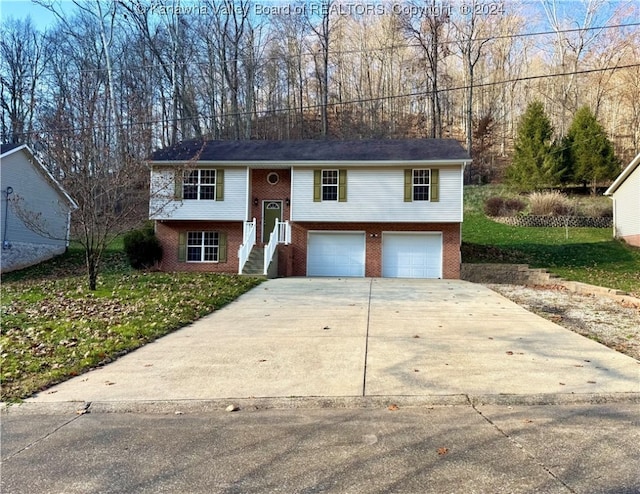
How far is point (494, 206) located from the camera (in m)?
28.4

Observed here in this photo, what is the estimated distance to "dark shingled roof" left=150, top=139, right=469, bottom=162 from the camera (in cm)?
1955

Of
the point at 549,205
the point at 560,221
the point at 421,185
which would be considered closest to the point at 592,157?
the point at 549,205

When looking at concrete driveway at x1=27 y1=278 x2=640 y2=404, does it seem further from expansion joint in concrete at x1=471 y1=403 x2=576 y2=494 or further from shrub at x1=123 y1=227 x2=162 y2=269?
shrub at x1=123 y1=227 x2=162 y2=269

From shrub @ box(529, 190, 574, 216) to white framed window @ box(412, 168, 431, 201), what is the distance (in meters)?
→ 11.0

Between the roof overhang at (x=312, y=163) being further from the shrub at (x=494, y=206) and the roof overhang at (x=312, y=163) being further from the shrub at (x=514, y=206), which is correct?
the shrub at (x=514, y=206)

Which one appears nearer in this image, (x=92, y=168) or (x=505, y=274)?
(x=92, y=168)

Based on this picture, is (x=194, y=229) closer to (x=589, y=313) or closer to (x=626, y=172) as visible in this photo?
(x=589, y=313)

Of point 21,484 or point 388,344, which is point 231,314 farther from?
point 21,484

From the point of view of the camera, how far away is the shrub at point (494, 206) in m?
28.2

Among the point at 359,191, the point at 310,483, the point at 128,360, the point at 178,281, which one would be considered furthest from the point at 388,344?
the point at 359,191

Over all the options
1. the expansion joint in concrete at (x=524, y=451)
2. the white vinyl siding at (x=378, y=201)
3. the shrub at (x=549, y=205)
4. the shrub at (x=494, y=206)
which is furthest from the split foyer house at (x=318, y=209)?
the expansion joint in concrete at (x=524, y=451)

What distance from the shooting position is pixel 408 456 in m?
3.23

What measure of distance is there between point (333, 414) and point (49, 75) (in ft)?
117

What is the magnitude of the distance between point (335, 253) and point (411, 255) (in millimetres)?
3283
